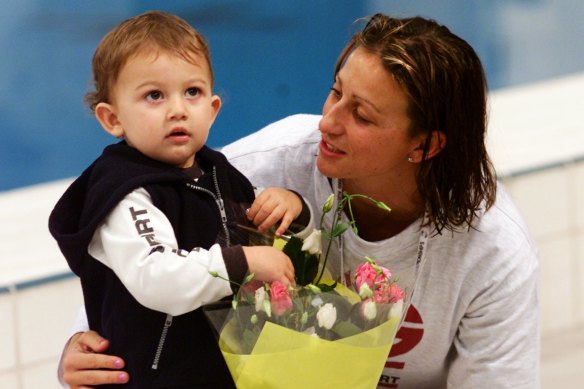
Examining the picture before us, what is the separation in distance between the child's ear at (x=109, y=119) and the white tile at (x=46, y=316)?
1078 millimetres

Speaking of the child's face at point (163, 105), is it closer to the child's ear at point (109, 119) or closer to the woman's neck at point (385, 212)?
the child's ear at point (109, 119)

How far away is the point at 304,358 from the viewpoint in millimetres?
1623

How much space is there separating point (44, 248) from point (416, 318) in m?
1.14

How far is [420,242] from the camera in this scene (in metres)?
2.01

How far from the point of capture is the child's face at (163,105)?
5.68 ft

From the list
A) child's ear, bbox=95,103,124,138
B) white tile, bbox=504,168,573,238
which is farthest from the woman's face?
white tile, bbox=504,168,573,238

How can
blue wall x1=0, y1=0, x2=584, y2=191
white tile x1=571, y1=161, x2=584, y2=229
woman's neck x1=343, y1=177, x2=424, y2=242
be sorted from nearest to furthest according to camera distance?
woman's neck x1=343, y1=177, x2=424, y2=242 < white tile x1=571, y1=161, x2=584, y2=229 < blue wall x1=0, y1=0, x2=584, y2=191

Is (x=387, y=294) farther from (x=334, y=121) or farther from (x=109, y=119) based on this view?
(x=109, y=119)

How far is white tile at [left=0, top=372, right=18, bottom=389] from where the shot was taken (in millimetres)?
2816

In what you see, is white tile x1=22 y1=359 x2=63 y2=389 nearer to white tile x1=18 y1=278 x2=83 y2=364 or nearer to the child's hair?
white tile x1=18 y1=278 x2=83 y2=364

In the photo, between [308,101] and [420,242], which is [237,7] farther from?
[420,242]

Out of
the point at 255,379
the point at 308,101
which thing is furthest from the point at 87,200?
the point at 308,101

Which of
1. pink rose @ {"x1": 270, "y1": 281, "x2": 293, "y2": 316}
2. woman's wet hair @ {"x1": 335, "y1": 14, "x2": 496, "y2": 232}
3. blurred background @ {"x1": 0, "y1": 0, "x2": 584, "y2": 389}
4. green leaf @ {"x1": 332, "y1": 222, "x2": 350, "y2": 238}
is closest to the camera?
pink rose @ {"x1": 270, "y1": 281, "x2": 293, "y2": 316}

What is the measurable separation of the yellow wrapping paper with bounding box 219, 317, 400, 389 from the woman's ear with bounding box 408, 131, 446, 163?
0.37 m
